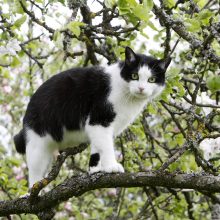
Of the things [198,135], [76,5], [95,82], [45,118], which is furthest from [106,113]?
[198,135]

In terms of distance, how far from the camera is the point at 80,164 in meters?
6.84

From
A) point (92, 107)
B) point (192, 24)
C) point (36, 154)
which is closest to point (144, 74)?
point (92, 107)

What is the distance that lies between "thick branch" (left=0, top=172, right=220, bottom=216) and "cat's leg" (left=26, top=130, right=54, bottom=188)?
0.70 metres

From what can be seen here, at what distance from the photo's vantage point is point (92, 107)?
3.43 metres

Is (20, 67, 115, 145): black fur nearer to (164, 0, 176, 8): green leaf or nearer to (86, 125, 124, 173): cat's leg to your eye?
(86, 125, 124, 173): cat's leg

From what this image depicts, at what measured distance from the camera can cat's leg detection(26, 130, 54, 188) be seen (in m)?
3.67

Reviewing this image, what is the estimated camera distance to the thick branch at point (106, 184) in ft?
7.42

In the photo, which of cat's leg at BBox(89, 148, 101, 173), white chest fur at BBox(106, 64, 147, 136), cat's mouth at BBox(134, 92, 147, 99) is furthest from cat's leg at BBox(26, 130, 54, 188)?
cat's mouth at BBox(134, 92, 147, 99)

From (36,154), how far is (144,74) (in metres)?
1.03

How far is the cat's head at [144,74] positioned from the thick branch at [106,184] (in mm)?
858

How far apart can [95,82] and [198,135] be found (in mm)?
1173

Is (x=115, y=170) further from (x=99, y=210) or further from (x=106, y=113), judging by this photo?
(x=99, y=210)

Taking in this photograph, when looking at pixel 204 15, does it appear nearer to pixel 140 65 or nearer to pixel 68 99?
pixel 140 65

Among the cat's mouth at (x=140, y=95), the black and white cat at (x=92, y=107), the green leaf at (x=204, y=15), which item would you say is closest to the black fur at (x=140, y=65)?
the black and white cat at (x=92, y=107)
